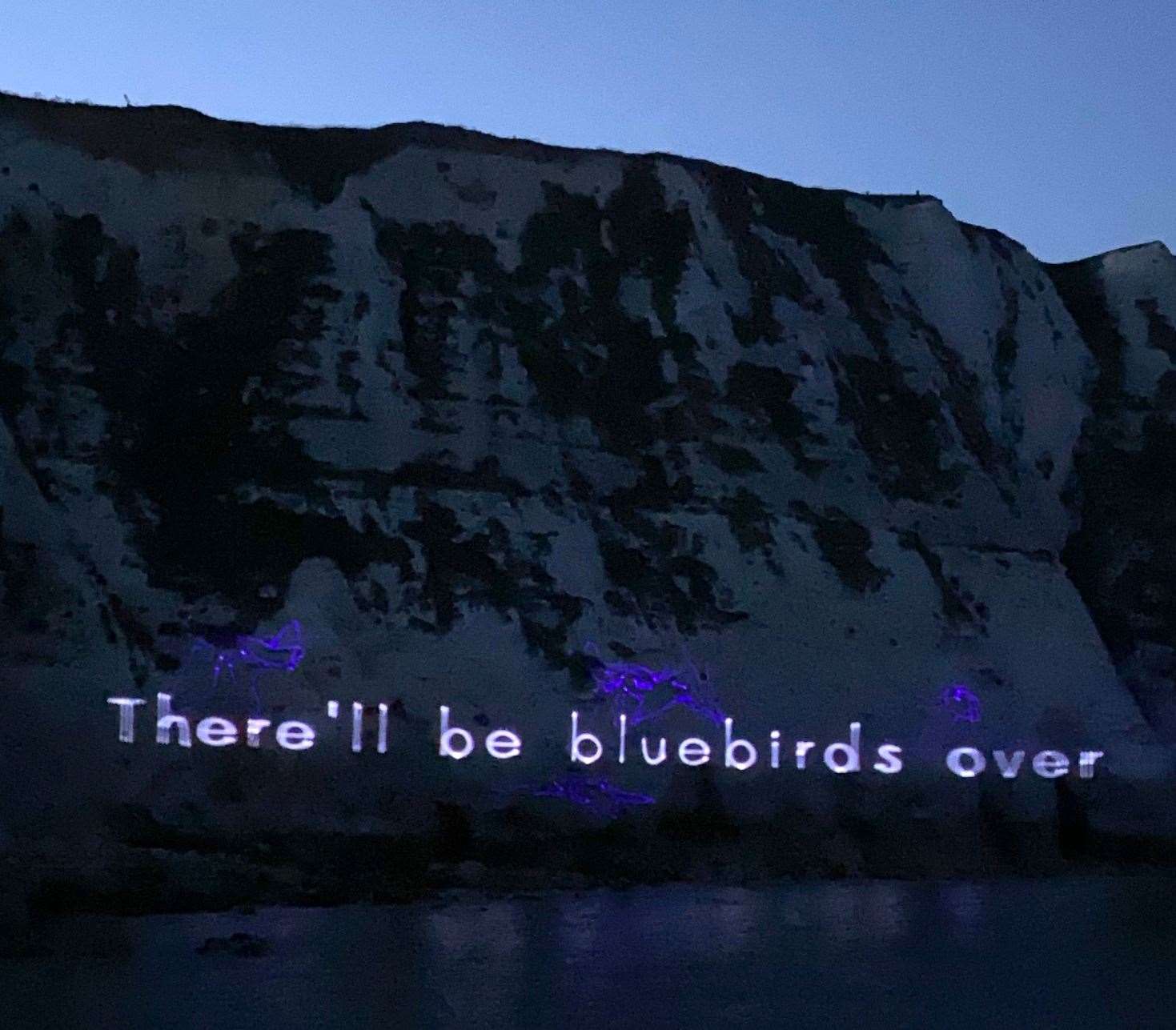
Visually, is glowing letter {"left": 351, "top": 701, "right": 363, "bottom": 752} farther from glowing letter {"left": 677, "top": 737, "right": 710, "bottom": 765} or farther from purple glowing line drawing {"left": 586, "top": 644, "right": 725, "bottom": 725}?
glowing letter {"left": 677, "top": 737, "right": 710, "bottom": 765}

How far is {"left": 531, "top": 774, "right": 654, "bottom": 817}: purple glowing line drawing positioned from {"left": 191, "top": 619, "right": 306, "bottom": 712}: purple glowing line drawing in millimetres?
3913

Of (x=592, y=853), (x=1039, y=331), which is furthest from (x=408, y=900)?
(x=1039, y=331)

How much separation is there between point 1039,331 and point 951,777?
11.6 meters

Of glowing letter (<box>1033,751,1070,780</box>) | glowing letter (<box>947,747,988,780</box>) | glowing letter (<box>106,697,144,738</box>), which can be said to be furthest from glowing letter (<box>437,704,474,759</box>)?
glowing letter (<box>1033,751,1070,780</box>)

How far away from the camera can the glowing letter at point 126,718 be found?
20.2 metres

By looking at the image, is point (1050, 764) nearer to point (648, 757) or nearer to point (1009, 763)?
point (1009, 763)

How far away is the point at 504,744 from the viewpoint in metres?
22.0

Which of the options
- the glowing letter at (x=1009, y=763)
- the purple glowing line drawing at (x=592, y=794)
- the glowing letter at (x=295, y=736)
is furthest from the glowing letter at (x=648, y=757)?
the glowing letter at (x=1009, y=763)

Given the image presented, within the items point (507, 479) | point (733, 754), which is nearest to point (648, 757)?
point (733, 754)

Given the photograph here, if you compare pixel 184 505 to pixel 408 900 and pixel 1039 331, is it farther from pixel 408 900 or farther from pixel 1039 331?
pixel 1039 331

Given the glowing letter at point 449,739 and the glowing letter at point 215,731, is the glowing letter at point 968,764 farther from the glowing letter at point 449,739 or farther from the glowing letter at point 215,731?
the glowing letter at point 215,731

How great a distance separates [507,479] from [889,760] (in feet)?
24.4

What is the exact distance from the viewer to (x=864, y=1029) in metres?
9.52

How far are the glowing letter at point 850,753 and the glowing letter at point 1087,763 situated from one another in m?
4.00
